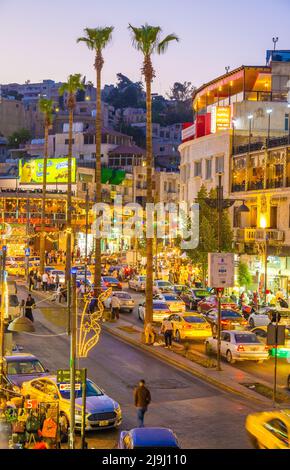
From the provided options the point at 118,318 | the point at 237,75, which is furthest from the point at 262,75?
the point at 118,318

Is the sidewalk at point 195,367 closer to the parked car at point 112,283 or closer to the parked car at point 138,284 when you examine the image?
the parked car at point 112,283

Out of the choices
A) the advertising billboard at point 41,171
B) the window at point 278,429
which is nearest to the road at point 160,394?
the window at point 278,429

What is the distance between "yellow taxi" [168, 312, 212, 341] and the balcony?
18475 mm

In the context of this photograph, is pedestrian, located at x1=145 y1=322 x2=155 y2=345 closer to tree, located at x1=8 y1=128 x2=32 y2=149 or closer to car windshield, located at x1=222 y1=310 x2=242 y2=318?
car windshield, located at x1=222 y1=310 x2=242 y2=318

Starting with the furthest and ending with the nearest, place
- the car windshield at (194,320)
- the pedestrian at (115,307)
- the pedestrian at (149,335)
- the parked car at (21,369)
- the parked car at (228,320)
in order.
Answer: the pedestrian at (115,307) → the parked car at (228,320) → the car windshield at (194,320) → the pedestrian at (149,335) → the parked car at (21,369)

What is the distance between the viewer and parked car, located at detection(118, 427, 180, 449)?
56.3 ft

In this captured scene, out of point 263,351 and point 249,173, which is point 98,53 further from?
point 263,351

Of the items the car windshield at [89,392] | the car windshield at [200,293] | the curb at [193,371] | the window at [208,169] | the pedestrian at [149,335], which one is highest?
the window at [208,169]

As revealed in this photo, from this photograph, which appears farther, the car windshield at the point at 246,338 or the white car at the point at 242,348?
the car windshield at the point at 246,338

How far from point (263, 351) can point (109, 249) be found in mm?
92264

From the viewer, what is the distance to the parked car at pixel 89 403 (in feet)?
77.8

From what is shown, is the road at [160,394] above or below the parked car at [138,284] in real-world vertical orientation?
below

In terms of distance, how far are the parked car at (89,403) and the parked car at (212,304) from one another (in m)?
27.0

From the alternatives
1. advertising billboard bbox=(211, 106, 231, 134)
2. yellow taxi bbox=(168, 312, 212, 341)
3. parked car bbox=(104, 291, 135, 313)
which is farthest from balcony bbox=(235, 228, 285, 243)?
yellow taxi bbox=(168, 312, 212, 341)
